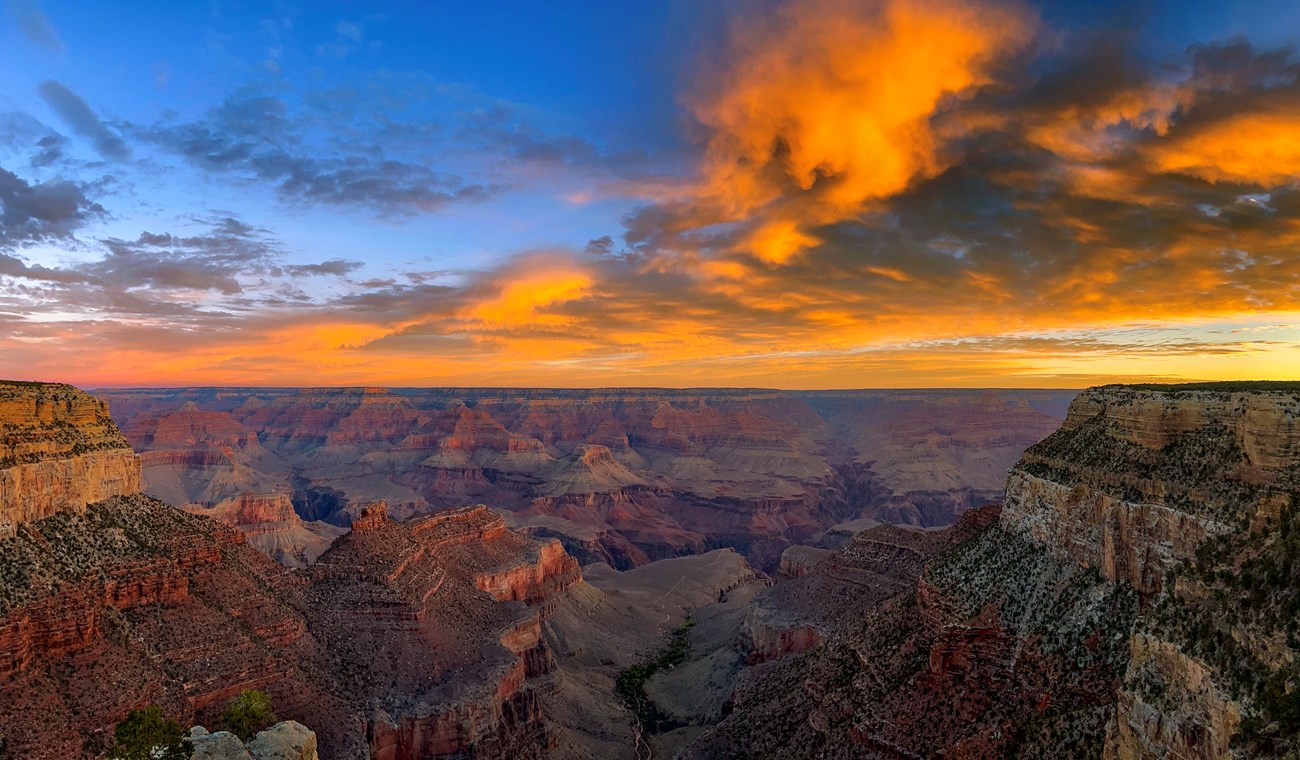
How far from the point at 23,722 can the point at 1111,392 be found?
196 feet

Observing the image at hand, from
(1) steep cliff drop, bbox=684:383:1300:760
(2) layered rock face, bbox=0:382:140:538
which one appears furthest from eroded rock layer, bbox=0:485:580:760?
(1) steep cliff drop, bbox=684:383:1300:760

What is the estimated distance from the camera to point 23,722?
31547mm

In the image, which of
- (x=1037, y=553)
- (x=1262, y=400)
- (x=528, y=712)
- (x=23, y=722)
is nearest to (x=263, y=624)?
(x=23, y=722)

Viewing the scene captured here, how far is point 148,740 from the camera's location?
2775 cm

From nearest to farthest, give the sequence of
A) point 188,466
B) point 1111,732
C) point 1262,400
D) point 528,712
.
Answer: point 1111,732 → point 1262,400 → point 528,712 → point 188,466

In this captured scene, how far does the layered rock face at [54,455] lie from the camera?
4019cm

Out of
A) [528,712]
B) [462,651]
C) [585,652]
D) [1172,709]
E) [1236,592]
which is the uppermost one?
[1236,592]

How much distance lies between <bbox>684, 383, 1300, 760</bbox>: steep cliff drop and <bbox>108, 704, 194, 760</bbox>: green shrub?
106ft

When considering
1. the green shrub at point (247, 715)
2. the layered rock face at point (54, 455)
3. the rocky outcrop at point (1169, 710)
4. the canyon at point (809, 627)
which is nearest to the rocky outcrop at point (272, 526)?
the canyon at point (809, 627)

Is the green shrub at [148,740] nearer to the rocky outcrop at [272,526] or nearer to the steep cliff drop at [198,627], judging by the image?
the steep cliff drop at [198,627]

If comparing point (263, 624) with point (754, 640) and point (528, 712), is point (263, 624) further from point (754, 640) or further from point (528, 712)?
point (754, 640)

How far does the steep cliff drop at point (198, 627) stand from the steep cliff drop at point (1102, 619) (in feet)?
68.6

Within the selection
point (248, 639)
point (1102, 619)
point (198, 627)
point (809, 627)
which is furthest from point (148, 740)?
point (809, 627)

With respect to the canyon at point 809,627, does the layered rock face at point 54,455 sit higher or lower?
higher
